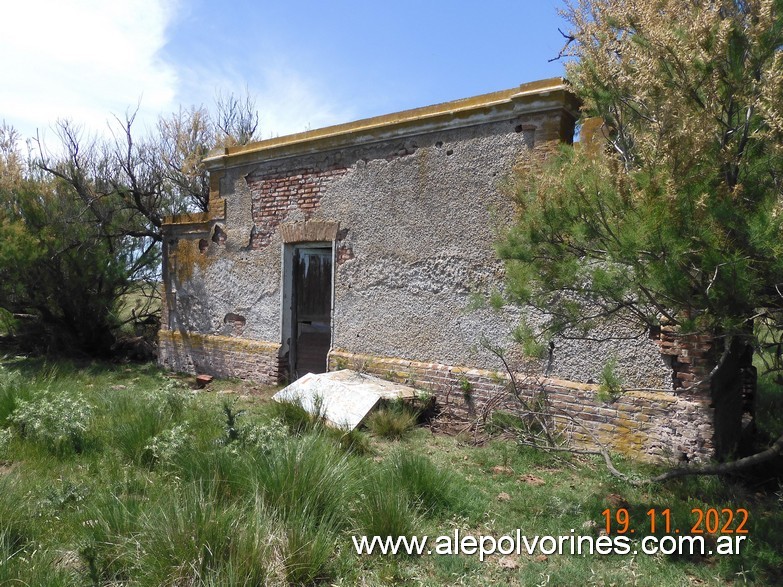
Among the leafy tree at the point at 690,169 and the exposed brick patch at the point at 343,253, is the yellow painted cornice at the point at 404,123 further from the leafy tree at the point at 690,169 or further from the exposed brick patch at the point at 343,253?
the leafy tree at the point at 690,169

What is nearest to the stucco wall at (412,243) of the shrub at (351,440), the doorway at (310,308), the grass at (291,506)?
the doorway at (310,308)

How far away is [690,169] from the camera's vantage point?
9.55 ft

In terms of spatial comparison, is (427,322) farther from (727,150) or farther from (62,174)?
(62,174)

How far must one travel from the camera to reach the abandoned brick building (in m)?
5.59

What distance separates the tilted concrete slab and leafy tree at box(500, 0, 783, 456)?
3.35 metres

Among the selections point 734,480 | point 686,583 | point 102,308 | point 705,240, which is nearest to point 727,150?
point 705,240

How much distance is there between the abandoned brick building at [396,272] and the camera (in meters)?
5.59

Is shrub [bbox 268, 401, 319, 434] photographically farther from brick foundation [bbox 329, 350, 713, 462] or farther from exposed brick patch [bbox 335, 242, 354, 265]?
exposed brick patch [bbox 335, 242, 354, 265]

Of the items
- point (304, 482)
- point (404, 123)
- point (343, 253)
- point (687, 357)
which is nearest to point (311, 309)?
point (343, 253)

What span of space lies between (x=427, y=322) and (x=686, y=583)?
422 centimetres

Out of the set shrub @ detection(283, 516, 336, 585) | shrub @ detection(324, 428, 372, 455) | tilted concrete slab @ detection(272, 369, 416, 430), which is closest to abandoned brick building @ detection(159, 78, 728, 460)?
tilted concrete slab @ detection(272, 369, 416, 430)

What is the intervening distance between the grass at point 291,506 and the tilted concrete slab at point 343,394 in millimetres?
609

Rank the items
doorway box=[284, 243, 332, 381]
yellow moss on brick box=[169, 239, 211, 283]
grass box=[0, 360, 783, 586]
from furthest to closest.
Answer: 1. yellow moss on brick box=[169, 239, 211, 283]
2. doorway box=[284, 243, 332, 381]
3. grass box=[0, 360, 783, 586]

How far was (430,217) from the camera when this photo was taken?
7.04 m
